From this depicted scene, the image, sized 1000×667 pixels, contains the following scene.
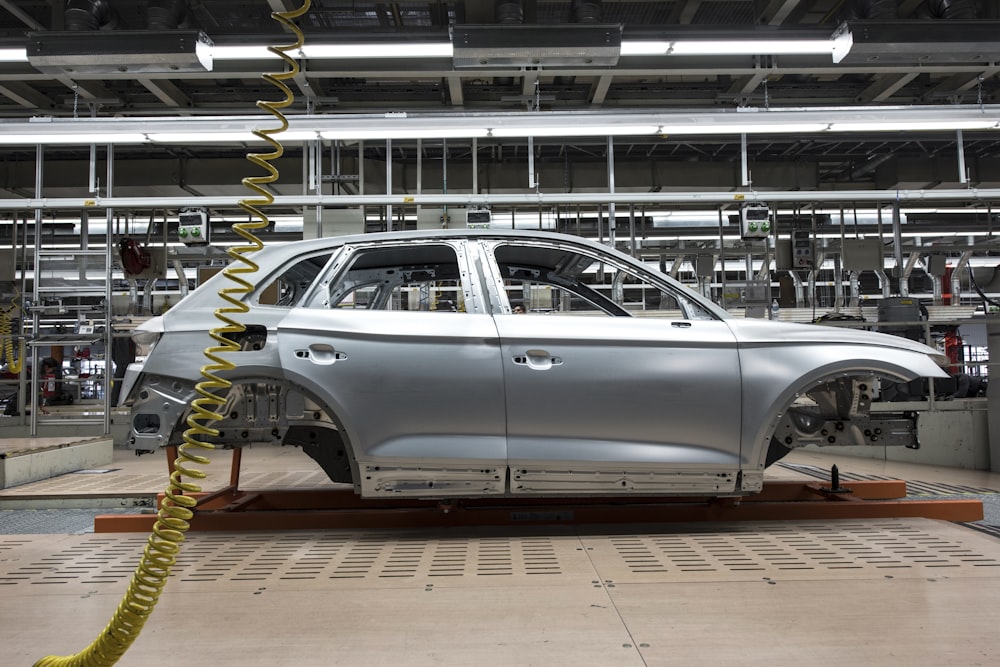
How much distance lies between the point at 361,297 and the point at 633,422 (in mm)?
2161

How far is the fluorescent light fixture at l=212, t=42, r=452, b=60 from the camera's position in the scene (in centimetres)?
542

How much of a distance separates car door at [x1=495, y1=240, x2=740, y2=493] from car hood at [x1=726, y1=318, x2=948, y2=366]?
12cm

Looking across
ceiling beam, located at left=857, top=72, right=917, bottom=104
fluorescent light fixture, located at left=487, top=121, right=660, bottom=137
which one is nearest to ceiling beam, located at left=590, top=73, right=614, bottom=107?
fluorescent light fixture, located at left=487, top=121, right=660, bottom=137

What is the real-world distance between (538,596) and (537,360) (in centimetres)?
107

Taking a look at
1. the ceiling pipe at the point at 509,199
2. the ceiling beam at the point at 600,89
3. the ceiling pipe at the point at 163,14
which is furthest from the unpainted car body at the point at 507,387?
the ceiling beam at the point at 600,89

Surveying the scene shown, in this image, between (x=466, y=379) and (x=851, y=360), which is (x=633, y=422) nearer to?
(x=466, y=379)

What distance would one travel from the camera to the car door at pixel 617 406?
9.30ft

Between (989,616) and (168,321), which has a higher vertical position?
(168,321)

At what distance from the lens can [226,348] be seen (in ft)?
4.95

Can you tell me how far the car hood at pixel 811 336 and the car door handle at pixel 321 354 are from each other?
6.05 ft

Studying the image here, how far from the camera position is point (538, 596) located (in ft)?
6.96

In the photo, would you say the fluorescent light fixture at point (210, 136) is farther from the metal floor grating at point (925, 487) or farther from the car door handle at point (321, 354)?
the metal floor grating at point (925, 487)

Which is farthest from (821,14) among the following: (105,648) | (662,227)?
(105,648)

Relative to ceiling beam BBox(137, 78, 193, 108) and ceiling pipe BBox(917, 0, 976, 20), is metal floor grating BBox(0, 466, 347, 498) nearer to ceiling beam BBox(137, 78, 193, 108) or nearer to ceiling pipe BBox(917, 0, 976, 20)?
ceiling beam BBox(137, 78, 193, 108)
